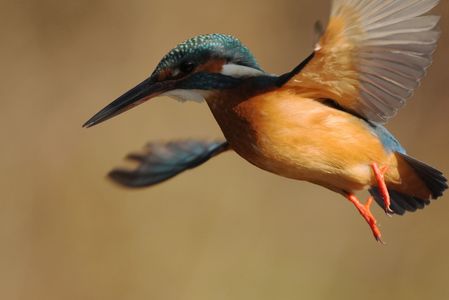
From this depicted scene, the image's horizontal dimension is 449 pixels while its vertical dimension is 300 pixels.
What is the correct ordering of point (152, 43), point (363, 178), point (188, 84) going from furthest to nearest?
point (152, 43) < point (363, 178) < point (188, 84)

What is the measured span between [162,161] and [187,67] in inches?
24.6

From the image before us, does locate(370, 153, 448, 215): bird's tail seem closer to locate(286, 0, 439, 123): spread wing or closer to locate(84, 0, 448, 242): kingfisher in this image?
locate(84, 0, 448, 242): kingfisher

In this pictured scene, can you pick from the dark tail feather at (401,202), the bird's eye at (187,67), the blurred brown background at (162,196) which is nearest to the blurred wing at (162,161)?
the dark tail feather at (401,202)

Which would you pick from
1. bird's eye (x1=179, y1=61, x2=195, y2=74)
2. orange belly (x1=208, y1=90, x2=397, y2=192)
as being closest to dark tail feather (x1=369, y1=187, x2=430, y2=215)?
orange belly (x1=208, y1=90, x2=397, y2=192)

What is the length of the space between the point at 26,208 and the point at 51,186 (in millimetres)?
118

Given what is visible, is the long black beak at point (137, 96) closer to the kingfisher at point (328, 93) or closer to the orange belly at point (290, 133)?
the kingfisher at point (328, 93)

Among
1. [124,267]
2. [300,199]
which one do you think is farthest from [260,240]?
[124,267]

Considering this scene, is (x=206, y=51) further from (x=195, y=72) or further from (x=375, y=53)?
(x=375, y=53)

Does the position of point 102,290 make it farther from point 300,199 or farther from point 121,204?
point 300,199

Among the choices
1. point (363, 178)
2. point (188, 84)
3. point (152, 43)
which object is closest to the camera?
point (188, 84)

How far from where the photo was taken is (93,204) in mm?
3230

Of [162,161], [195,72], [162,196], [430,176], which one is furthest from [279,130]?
[162,196]

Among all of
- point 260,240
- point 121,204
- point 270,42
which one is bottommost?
point 260,240

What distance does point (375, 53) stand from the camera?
1533 mm
